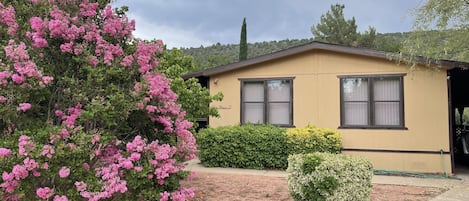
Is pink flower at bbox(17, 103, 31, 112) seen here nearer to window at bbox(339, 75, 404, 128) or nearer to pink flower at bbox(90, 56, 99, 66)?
pink flower at bbox(90, 56, 99, 66)

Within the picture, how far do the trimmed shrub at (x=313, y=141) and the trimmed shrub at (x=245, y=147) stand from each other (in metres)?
0.24

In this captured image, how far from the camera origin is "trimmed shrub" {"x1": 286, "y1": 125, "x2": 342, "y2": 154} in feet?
31.1

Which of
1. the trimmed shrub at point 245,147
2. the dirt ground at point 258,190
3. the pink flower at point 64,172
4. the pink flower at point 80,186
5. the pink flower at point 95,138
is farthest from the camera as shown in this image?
the trimmed shrub at point 245,147

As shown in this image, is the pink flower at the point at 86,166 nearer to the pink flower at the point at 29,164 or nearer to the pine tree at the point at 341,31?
the pink flower at the point at 29,164

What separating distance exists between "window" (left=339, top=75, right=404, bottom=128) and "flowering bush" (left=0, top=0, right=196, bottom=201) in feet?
22.6

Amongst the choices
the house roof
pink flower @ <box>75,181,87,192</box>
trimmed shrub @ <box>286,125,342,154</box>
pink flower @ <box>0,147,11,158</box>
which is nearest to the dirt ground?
trimmed shrub @ <box>286,125,342,154</box>

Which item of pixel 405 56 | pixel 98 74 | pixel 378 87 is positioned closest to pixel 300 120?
pixel 378 87

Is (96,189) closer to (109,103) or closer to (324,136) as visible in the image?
(109,103)

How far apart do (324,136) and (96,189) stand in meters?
7.23

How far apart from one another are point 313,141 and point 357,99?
1.71 metres

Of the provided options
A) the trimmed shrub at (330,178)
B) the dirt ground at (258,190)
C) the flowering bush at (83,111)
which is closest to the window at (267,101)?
the dirt ground at (258,190)

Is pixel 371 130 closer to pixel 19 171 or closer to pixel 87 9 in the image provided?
pixel 87 9

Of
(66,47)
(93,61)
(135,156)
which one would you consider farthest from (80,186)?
(66,47)

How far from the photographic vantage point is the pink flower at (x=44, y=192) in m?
3.21
